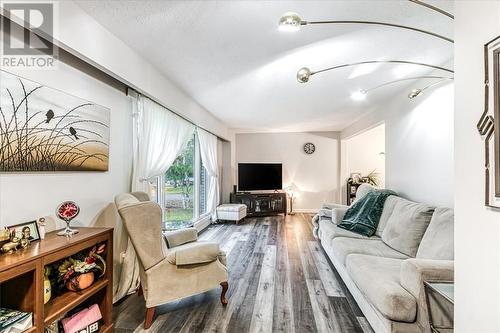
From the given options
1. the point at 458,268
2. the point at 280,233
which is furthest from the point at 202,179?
the point at 458,268

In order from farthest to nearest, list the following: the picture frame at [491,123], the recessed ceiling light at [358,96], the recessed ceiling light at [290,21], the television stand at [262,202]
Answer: the television stand at [262,202], the recessed ceiling light at [358,96], the recessed ceiling light at [290,21], the picture frame at [491,123]

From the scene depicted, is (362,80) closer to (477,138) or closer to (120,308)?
(477,138)

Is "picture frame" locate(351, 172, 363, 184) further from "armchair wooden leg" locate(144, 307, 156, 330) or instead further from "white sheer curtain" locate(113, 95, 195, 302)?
"armchair wooden leg" locate(144, 307, 156, 330)

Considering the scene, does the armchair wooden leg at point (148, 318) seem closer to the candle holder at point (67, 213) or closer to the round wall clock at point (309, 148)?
the candle holder at point (67, 213)

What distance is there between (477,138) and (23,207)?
2.42m

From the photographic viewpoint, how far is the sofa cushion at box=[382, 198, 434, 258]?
94.7 inches

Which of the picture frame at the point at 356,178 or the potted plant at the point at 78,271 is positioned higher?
the picture frame at the point at 356,178

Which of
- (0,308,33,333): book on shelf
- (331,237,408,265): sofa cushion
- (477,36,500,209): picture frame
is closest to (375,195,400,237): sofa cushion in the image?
(331,237,408,265): sofa cushion

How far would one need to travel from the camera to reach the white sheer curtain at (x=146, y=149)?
253cm

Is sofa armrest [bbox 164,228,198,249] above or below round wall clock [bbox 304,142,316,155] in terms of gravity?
below

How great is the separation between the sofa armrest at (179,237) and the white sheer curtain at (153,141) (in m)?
0.63

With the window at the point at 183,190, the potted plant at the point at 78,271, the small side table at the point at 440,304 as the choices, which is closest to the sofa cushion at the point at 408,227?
the small side table at the point at 440,304

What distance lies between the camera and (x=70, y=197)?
6.42ft

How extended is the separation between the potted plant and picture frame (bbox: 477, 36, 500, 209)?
A: 217cm
